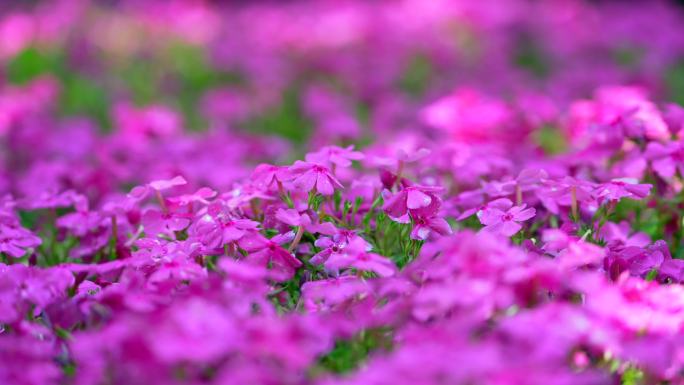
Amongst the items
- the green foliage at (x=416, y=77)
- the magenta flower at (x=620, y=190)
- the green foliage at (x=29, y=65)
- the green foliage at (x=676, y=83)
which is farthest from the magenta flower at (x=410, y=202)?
the green foliage at (x=29, y=65)

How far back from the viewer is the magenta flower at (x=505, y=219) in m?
1.60

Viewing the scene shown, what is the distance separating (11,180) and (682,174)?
6.33 ft

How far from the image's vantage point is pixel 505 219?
1.64 m

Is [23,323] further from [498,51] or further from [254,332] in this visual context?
[498,51]

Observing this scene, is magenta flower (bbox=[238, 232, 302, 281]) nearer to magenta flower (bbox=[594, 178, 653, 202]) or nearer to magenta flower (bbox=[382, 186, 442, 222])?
magenta flower (bbox=[382, 186, 442, 222])

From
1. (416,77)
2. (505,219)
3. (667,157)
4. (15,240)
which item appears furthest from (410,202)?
(416,77)

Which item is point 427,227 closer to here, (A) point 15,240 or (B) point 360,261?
(B) point 360,261

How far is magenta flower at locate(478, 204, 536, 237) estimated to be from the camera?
160 centimetres

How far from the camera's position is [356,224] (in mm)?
1885

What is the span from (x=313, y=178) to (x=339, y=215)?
215 mm

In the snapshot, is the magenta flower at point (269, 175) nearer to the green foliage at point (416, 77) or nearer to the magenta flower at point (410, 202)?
the magenta flower at point (410, 202)

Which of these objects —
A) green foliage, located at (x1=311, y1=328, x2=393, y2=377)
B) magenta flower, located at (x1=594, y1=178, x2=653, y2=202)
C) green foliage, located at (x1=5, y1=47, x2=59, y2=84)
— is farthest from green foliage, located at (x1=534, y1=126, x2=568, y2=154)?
green foliage, located at (x1=5, y1=47, x2=59, y2=84)

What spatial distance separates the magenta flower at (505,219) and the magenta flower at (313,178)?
305 millimetres

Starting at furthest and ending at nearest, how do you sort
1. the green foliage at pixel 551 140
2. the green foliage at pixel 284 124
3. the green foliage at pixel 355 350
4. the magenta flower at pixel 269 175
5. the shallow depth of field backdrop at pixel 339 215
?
the green foliage at pixel 284 124 → the green foliage at pixel 551 140 → the magenta flower at pixel 269 175 → the green foliage at pixel 355 350 → the shallow depth of field backdrop at pixel 339 215
